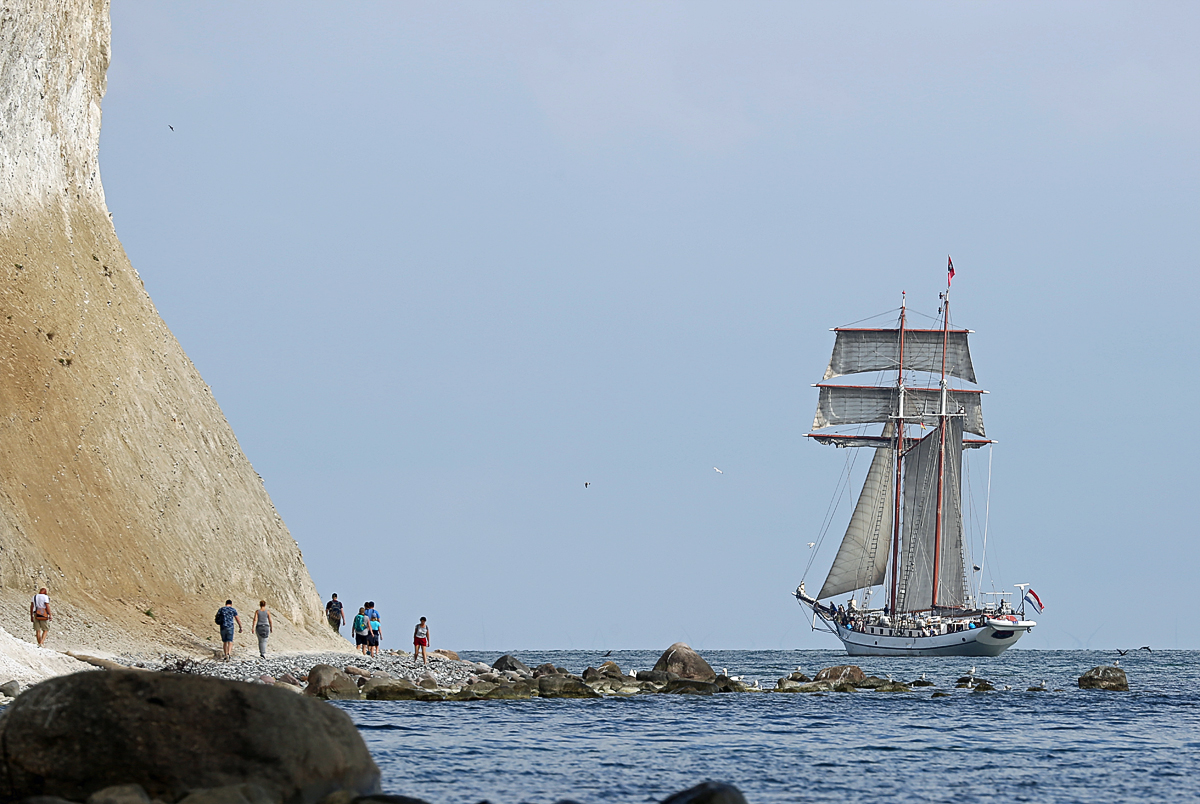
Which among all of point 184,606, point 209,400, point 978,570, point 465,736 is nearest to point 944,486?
point 978,570

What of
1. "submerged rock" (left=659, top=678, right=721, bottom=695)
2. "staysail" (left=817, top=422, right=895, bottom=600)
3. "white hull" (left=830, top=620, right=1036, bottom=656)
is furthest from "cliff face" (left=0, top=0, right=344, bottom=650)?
"staysail" (left=817, top=422, right=895, bottom=600)

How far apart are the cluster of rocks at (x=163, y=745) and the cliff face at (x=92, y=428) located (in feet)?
73.9

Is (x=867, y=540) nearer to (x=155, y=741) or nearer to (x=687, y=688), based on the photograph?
(x=687, y=688)

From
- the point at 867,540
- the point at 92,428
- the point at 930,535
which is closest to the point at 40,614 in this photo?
the point at 92,428

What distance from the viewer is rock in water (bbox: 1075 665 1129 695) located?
46.5 metres

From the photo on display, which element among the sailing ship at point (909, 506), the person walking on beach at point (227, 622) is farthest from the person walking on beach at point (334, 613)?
the sailing ship at point (909, 506)

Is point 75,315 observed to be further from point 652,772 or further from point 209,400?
point 652,772

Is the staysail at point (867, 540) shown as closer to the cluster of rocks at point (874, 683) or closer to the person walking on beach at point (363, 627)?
the cluster of rocks at point (874, 683)

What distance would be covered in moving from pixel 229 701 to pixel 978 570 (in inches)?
3403

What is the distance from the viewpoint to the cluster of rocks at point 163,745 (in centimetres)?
1272

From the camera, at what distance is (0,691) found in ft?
75.7

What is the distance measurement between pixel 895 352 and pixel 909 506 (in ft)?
58.0

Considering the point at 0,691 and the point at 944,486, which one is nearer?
the point at 0,691

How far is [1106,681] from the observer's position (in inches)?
1841
